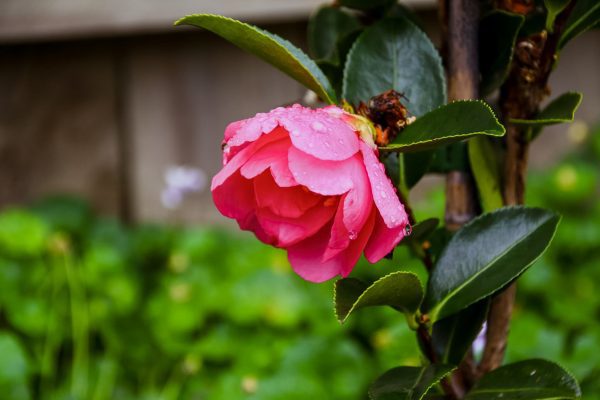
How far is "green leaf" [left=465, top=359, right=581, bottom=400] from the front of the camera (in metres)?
0.58

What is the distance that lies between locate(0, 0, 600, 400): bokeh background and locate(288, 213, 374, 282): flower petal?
1.08 metres

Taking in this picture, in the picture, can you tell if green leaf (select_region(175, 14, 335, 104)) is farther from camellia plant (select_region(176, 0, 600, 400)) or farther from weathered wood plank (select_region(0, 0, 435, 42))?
weathered wood plank (select_region(0, 0, 435, 42))

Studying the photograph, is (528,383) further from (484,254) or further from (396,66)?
(396,66)

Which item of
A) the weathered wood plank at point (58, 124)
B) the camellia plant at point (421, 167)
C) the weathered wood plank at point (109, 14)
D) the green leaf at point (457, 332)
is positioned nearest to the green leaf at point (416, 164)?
the camellia plant at point (421, 167)

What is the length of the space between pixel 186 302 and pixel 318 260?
1.43 metres

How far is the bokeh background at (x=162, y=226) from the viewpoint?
72.9 inches

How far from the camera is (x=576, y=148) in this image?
2.21m

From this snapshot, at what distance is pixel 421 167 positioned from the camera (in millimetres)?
642

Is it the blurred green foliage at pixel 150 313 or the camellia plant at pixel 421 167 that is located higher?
the camellia plant at pixel 421 167

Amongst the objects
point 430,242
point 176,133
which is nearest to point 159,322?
point 176,133

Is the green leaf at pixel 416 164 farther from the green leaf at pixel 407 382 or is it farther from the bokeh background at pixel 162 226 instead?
the bokeh background at pixel 162 226

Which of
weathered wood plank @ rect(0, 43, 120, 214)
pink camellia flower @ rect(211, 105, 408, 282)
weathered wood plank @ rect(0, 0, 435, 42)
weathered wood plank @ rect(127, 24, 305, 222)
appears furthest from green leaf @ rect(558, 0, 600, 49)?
weathered wood plank @ rect(0, 43, 120, 214)

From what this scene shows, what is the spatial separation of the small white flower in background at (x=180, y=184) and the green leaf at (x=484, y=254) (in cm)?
146

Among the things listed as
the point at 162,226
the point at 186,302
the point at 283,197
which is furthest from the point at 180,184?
the point at 283,197
